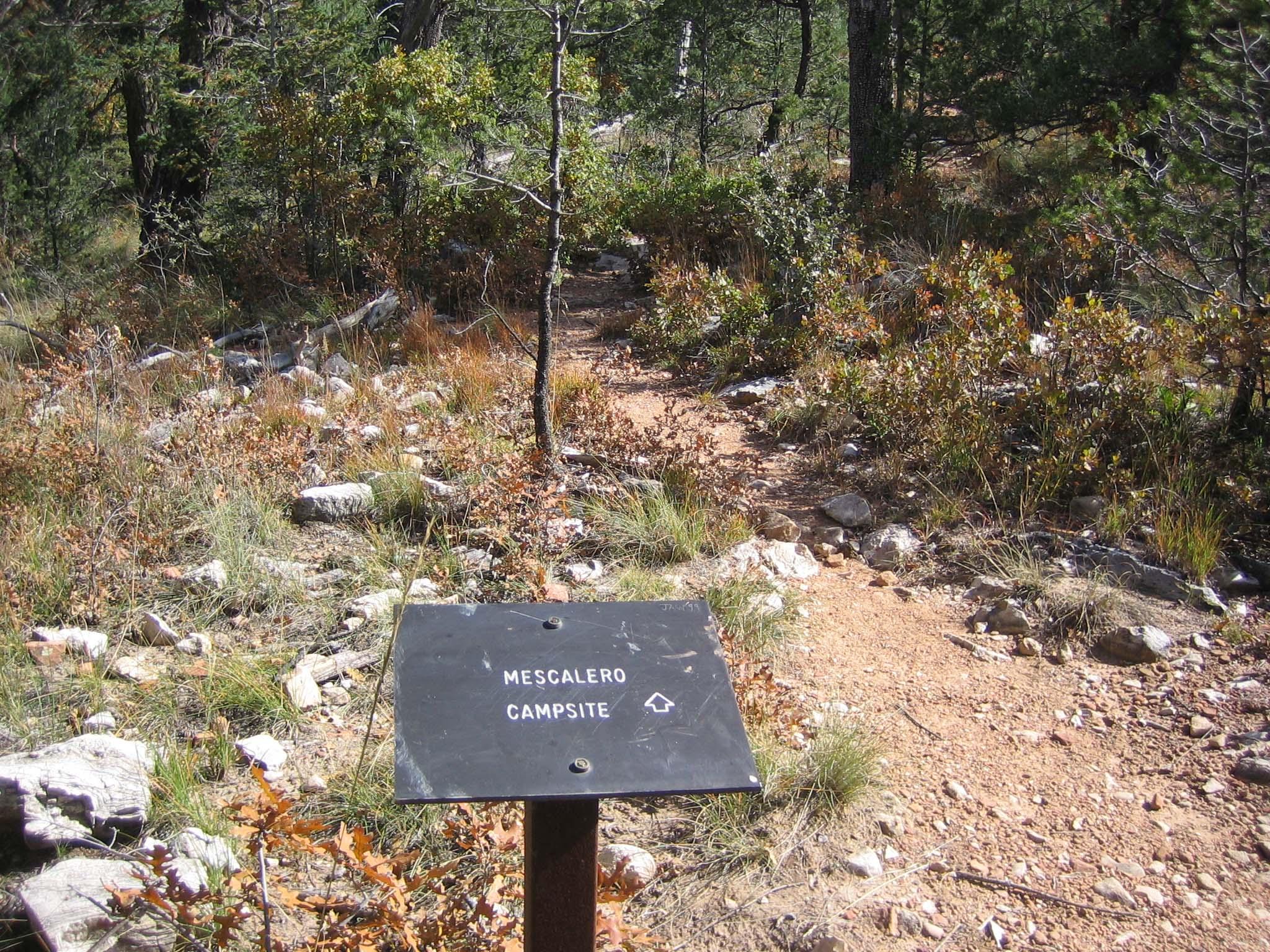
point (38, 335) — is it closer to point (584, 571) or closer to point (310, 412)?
point (310, 412)

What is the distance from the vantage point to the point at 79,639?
13.0ft

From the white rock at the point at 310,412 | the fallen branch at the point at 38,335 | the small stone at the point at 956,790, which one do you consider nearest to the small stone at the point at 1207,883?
the small stone at the point at 956,790

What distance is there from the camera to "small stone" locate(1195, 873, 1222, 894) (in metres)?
3.14

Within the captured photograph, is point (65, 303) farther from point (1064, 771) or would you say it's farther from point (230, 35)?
point (1064, 771)

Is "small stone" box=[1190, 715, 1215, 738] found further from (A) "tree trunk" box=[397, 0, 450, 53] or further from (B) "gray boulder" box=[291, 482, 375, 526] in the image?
(A) "tree trunk" box=[397, 0, 450, 53]

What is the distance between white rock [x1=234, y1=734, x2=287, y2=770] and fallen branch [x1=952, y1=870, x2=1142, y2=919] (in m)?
2.14

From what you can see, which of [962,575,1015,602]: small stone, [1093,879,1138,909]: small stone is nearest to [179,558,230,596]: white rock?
[962,575,1015,602]: small stone

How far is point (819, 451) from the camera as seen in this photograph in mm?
6047

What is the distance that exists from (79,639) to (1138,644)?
399cm

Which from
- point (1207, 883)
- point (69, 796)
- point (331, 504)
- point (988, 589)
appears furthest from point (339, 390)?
point (1207, 883)

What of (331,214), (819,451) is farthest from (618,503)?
(331,214)

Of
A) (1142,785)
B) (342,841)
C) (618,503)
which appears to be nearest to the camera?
(342,841)

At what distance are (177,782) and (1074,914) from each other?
2.61m

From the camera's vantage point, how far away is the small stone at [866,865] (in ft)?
10.4
